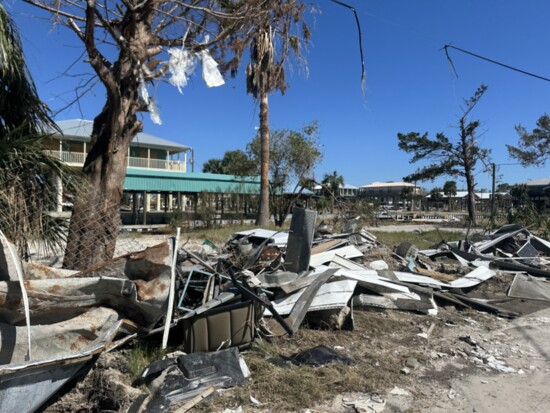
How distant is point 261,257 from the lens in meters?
7.03

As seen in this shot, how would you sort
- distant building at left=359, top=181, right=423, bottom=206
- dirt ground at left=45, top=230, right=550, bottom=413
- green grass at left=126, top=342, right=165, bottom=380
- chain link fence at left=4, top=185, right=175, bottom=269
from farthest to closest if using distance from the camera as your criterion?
distant building at left=359, top=181, right=423, bottom=206 < chain link fence at left=4, top=185, right=175, bottom=269 < green grass at left=126, top=342, right=165, bottom=380 < dirt ground at left=45, top=230, right=550, bottom=413

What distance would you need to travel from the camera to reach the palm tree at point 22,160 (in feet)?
14.0

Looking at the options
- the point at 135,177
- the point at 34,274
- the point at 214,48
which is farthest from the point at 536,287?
the point at 135,177

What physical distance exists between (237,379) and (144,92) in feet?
13.6

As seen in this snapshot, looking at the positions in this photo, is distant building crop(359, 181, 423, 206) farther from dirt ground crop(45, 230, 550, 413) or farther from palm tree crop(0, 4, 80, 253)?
palm tree crop(0, 4, 80, 253)

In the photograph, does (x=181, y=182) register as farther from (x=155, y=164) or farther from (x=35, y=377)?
(x=35, y=377)

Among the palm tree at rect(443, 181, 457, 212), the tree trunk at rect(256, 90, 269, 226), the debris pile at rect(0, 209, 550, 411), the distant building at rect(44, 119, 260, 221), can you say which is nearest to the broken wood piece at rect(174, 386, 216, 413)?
the debris pile at rect(0, 209, 550, 411)

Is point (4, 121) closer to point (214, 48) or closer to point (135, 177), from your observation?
point (214, 48)

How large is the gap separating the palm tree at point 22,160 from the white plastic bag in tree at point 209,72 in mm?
2241

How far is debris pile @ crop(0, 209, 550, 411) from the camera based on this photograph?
3008 millimetres

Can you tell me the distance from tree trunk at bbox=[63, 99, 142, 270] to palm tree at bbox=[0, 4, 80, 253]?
29 centimetres

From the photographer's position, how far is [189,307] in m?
4.59

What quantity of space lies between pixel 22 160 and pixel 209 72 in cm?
309

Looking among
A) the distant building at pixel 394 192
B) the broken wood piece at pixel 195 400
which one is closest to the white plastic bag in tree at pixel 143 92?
the broken wood piece at pixel 195 400
